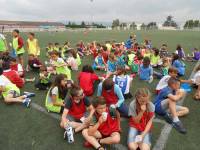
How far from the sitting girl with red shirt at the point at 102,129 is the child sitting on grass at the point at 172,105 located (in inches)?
55.4

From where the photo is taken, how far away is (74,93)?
17.4ft

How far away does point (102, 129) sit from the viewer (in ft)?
16.4

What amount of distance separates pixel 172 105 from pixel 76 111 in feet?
6.97

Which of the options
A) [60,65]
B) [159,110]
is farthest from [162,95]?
[60,65]

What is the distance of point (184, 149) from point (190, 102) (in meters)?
2.57

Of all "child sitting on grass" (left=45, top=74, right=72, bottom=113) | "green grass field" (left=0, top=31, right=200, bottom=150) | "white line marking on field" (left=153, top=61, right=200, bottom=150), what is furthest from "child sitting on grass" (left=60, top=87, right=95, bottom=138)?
"white line marking on field" (left=153, top=61, right=200, bottom=150)

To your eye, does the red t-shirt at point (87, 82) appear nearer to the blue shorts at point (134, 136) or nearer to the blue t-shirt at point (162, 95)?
the blue t-shirt at point (162, 95)

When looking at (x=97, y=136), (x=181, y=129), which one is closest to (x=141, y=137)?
(x=97, y=136)

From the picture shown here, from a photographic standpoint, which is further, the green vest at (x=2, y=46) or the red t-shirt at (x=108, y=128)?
the green vest at (x=2, y=46)

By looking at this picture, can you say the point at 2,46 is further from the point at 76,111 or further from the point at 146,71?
the point at 76,111

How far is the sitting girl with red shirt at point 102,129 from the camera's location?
4790 mm

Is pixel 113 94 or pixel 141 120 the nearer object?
pixel 141 120

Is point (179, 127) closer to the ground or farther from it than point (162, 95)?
closer to the ground

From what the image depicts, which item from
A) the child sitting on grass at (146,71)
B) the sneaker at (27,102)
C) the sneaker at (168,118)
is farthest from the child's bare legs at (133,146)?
the child sitting on grass at (146,71)
